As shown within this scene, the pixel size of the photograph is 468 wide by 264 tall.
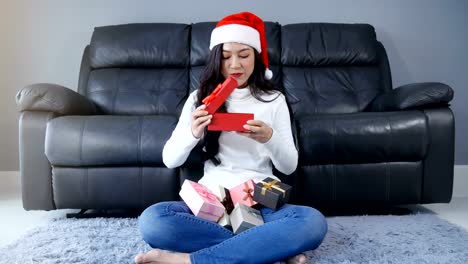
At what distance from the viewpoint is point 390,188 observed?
1.78 m

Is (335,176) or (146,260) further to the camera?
(335,176)

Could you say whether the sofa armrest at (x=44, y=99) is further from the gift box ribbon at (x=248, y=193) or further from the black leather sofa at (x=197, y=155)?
the gift box ribbon at (x=248, y=193)

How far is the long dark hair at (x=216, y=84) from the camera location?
147cm

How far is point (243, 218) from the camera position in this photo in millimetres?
1170

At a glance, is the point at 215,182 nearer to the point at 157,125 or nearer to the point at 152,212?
the point at 152,212

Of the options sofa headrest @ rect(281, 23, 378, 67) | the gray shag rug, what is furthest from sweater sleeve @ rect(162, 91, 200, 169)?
sofa headrest @ rect(281, 23, 378, 67)

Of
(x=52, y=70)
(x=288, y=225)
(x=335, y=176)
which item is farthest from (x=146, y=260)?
(x=52, y=70)

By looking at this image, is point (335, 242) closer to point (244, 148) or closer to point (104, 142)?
point (244, 148)

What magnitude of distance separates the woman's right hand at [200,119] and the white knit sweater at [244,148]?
0.05m

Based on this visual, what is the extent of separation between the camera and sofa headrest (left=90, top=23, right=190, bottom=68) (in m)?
2.41

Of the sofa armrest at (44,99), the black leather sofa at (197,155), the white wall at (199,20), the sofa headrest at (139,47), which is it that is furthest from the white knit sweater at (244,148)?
the white wall at (199,20)

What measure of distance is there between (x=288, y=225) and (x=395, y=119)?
0.85 metres

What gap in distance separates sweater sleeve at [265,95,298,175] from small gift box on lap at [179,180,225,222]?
0.85ft

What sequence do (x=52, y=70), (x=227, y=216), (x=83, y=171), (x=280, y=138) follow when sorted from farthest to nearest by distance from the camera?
1. (x=52, y=70)
2. (x=83, y=171)
3. (x=280, y=138)
4. (x=227, y=216)
